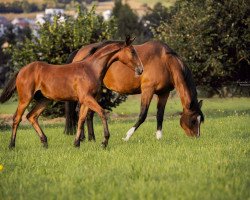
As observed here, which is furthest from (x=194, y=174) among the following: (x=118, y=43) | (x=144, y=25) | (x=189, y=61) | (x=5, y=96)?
(x=144, y=25)

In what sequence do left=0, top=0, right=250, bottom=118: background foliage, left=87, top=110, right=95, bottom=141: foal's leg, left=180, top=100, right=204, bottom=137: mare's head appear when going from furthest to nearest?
left=0, top=0, right=250, bottom=118: background foliage → left=87, top=110, right=95, bottom=141: foal's leg → left=180, top=100, right=204, bottom=137: mare's head

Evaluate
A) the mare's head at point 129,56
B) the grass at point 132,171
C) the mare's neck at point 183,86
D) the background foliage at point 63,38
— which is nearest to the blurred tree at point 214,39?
the background foliage at point 63,38

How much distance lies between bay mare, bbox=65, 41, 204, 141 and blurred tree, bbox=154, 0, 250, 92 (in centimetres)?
1421

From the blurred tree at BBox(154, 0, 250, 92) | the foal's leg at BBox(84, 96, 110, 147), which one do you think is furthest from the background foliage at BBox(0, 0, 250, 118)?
the foal's leg at BBox(84, 96, 110, 147)

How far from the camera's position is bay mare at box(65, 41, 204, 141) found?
1739cm

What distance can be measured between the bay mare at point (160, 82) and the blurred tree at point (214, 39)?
14.2m

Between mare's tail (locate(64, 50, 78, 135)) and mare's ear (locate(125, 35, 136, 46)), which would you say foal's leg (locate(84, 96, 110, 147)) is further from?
mare's tail (locate(64, 50, 78, 135))

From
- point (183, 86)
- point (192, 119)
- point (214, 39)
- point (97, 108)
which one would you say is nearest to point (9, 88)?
point (97, 108)

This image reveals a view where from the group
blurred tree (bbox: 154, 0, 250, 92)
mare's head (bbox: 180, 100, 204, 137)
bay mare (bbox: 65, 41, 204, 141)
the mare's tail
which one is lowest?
blurred tree (bbox: 154, 0, 250, 92)

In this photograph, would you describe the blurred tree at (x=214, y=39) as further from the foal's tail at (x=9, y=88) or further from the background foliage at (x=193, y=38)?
the foal's tail at (x=9, y=88)

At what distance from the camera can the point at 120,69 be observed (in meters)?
18.7

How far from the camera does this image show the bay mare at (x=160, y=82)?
1739cm

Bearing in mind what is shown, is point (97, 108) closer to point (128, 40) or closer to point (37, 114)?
point (128, 40)

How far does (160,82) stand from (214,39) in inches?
649
